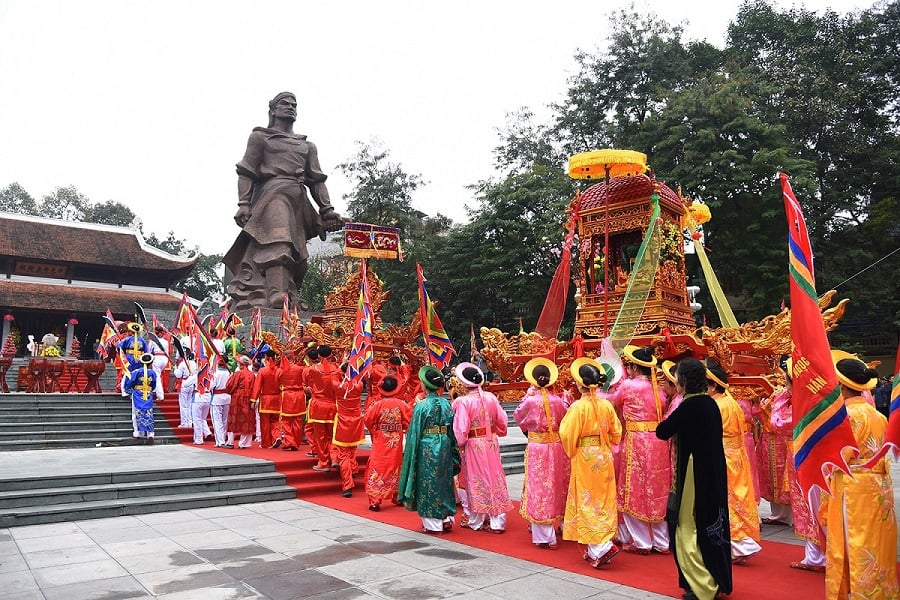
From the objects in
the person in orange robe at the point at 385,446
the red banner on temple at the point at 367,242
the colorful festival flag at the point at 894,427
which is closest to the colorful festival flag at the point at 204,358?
the red banner on temple at the point at 367,242

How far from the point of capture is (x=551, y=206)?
2059 centimetres

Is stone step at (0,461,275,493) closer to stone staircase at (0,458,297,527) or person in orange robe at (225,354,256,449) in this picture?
stone staircase at (0,458,297,527)

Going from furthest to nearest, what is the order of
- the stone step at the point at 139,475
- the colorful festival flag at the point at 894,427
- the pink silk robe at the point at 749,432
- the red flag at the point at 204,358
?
the red flag at the point at 204,358 → the stone step at the point at 139,475 → the pink silk robe at the point at 749,432 → the colorful festival flag at the point at 894,427

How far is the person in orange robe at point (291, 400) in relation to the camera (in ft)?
31.1

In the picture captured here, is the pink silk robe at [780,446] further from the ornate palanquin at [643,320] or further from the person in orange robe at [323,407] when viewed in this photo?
the person in orange robe at [323,407]

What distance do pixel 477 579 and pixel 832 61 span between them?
21.6 meters

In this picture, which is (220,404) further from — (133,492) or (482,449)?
(482,449)

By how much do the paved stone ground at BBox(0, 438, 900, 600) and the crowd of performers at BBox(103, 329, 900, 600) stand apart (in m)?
0.47

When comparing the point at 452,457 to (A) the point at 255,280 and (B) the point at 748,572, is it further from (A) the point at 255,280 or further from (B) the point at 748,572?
(A) the point at 255,280

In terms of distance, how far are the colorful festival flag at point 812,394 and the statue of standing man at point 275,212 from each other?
50.3 ft

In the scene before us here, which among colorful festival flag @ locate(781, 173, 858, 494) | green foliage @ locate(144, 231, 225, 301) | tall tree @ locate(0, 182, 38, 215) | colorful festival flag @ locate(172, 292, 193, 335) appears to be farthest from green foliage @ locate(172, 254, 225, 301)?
colorful festival flag @ locate(781, 173, 858, 494)

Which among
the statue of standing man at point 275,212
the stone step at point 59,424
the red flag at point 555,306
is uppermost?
the statue of standing man at point 275,212

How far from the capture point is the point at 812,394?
12.0 ft

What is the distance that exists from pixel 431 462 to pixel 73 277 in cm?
2506
